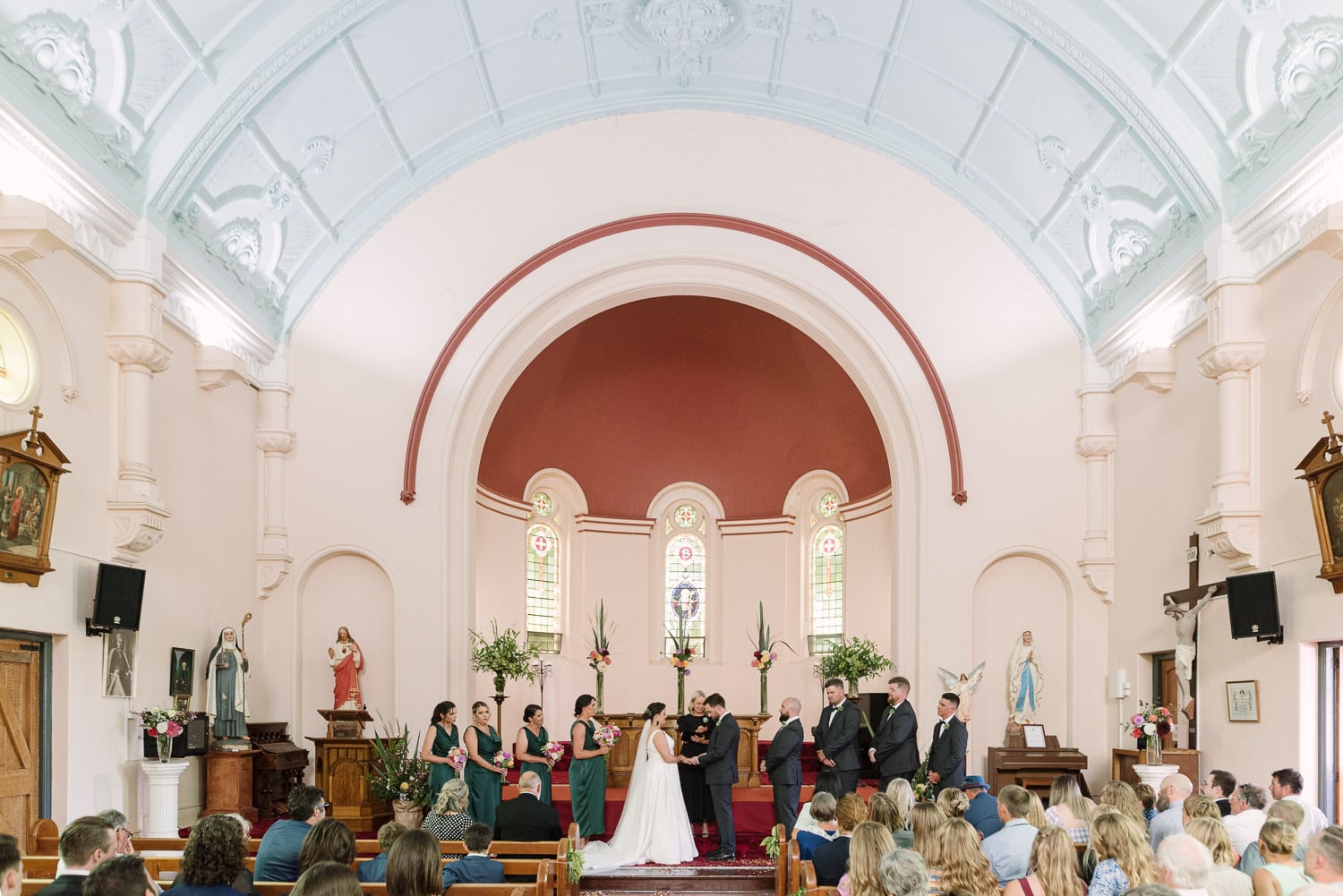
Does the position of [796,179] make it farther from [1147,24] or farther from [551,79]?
[1147,24]

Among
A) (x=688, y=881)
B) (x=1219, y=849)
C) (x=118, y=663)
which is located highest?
(x=118, y=663)

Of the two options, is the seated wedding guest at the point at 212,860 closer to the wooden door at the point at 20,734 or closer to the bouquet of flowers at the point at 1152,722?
the wooden door at the point at 20,734

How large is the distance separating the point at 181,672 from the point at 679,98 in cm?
Result: 788

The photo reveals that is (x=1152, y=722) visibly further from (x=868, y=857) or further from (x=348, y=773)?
(x=348, y=773)

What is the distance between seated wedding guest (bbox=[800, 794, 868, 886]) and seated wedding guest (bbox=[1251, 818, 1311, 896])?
6.32ft

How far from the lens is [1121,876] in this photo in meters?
5.07

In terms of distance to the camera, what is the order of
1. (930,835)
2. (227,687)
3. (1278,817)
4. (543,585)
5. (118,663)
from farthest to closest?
1. (543,585)
2. (227,687)
3. (118,663)
4. (1278,817)
5. (930,835)

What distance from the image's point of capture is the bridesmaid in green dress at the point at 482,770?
10.8 meters

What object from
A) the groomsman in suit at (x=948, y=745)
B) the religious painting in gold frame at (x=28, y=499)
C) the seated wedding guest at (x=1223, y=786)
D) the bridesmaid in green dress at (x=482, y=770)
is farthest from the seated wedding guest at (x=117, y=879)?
the groomsman in suit at (x=948, y=745)

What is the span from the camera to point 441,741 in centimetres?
1077

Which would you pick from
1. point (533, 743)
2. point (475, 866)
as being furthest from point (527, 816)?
point (533, 743)

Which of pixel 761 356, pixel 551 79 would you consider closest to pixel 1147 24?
pixel 551 79

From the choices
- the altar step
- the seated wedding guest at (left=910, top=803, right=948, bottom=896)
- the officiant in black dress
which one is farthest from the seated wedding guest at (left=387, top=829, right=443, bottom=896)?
the officiant in black dress

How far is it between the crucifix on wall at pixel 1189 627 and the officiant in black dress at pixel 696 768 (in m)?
4.20
